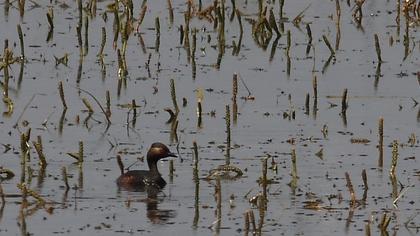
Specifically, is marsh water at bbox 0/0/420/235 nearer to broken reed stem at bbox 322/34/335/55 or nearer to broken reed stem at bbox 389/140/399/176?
broken reed stem at bbox 322/34/335/55

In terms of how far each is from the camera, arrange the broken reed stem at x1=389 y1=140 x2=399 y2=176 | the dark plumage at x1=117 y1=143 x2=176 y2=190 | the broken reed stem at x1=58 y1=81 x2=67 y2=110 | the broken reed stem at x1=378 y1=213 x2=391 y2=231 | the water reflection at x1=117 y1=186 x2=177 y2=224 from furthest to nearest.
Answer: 1. the broken reed stem at x1=58 y1=81 x2=67 y2=110
2. the dark plumage at x1=117 y1=143 x2=176 y2=190
3. the broken reed stem at x1=389 y1=140 x2=399 y2=176
4. the water reflection at x1=117 y1=186 x2=177 y2=224
5. the broken reed stem at x1=378 y1=213 x2=391 y2=231

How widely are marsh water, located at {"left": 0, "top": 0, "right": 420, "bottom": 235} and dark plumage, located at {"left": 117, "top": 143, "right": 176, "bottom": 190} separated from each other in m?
0.16

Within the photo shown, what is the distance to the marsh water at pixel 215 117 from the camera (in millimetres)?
14773

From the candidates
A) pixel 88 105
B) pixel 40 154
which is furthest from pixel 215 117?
pixel 40 154

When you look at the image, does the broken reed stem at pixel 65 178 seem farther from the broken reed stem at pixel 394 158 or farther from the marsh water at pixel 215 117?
the broken reed stem at pixel 394 158

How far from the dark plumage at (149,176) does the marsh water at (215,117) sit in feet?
0.51

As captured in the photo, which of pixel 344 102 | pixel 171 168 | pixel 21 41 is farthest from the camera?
pixel 21 41

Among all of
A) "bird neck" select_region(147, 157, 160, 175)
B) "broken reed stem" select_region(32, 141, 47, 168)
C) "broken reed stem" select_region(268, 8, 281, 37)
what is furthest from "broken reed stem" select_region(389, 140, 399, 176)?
"broken reed stem" select_region(268, 8, 281, 37)

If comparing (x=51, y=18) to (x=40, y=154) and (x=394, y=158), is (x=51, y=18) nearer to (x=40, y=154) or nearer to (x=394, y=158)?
(x=40, y=154)

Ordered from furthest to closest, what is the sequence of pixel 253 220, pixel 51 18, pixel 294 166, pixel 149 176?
1. pixel 51 18
2. pixel 149 176
3. pixel 294 166
4. pixel 253 220

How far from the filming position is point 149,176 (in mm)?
16312

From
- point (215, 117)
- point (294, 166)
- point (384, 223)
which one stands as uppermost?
point (215, 117)

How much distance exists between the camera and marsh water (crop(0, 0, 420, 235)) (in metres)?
14.8

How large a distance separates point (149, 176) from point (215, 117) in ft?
10.1
